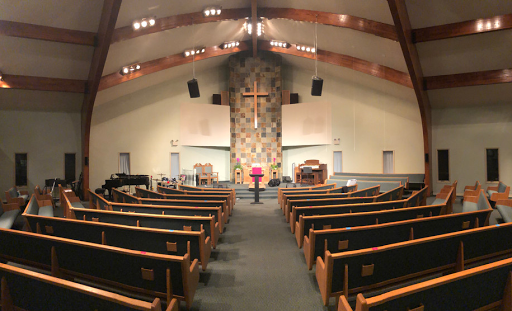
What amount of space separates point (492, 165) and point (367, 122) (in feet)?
14.0

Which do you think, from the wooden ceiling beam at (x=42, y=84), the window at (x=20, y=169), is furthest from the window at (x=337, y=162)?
the window at (x=20, y=169)

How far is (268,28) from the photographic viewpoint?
10227mm

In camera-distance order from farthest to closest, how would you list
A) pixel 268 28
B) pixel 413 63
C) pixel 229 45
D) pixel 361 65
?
pixel 229 45 → pixel 268 28 → pixel 361 65 → pixel 413 63

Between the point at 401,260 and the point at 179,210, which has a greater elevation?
the point at 179,210

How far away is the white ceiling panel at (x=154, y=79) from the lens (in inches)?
390

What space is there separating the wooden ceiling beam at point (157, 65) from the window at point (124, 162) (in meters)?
2.98

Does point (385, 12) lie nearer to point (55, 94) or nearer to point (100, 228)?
point (100, 228)

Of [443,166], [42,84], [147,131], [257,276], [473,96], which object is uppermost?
[42,84]

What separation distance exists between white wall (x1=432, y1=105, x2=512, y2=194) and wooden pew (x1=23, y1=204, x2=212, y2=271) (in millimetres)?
9857

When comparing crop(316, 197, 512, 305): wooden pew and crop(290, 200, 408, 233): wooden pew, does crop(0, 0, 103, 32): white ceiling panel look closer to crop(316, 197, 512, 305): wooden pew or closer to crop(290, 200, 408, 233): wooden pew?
crop(290, 200, 408, 233): wooden pew

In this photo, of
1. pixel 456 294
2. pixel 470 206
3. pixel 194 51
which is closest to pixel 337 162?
pixel 470 206

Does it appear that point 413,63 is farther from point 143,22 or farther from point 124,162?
point 124,162

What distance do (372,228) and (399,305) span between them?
1.35 m

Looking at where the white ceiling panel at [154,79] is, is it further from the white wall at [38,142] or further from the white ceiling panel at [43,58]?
the white ceiling panel at [43,58]
